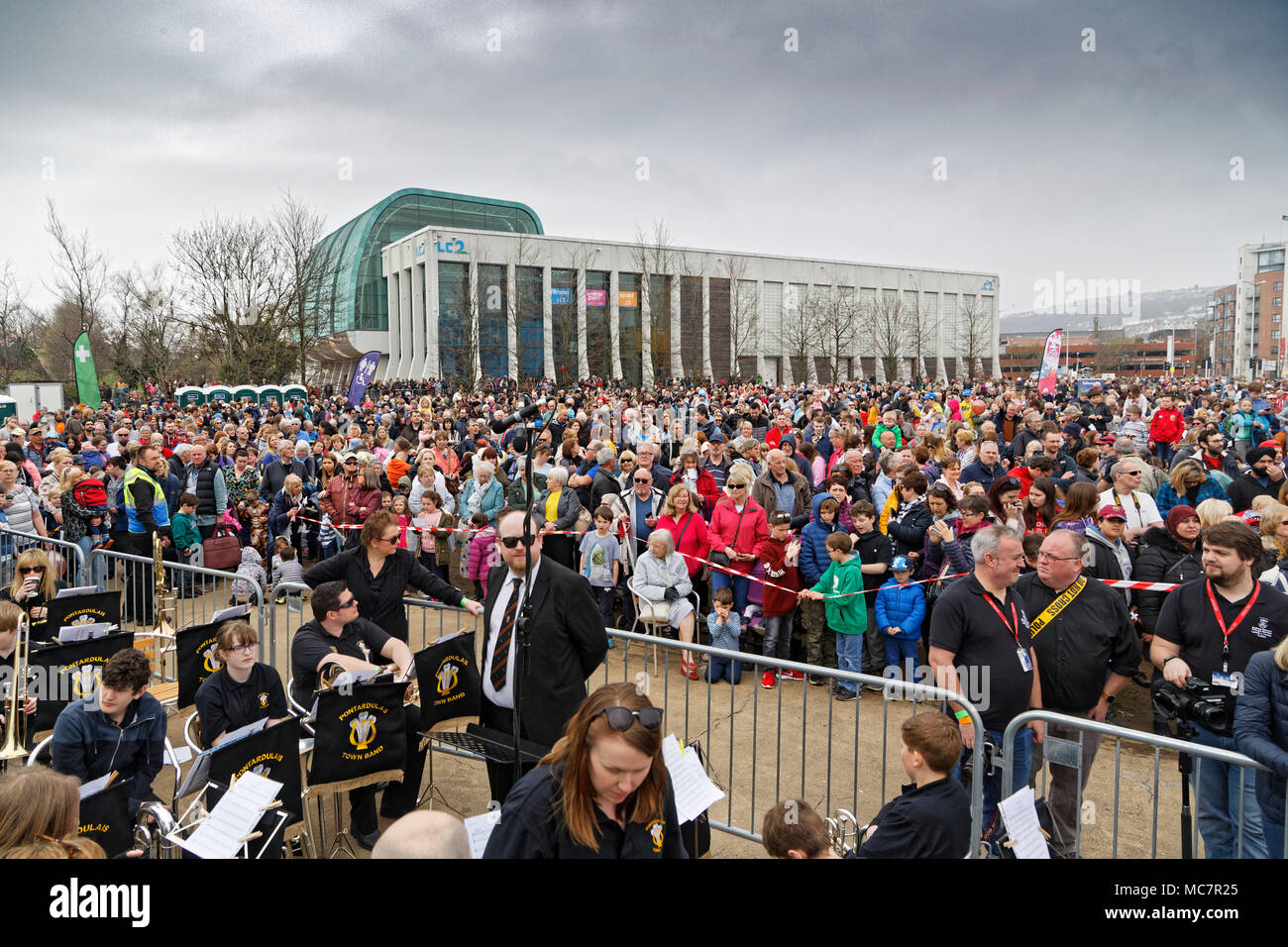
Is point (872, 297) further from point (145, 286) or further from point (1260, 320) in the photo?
point (1260, 320)

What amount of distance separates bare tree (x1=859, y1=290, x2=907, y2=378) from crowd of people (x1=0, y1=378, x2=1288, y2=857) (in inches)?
2026

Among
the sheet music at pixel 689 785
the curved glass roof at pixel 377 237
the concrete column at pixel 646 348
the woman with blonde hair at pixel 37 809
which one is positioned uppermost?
the curved glass roof at pixel 377 237

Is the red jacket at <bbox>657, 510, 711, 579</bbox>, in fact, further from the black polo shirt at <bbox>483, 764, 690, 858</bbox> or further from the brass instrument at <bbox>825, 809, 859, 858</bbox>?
the black polo shirt at <bbox>483, 764, 690, 858</bbox>

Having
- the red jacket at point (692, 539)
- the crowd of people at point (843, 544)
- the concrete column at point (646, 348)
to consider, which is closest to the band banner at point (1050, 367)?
the crowd of people at point (843, 544)

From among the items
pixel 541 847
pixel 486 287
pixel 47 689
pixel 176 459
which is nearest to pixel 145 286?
pixel 486 287

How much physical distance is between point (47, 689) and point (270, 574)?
5264mm

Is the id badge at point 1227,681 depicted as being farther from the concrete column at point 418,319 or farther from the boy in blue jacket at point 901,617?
the concrete column at point 418,319

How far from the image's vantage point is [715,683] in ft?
22.3

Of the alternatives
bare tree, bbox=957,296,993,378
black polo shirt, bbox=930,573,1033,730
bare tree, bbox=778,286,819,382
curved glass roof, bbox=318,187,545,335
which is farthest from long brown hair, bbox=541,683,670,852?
bare tree, bbox=957,296,993,378

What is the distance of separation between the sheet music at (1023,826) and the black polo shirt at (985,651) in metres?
1.03

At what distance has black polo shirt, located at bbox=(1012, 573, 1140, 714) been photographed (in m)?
4.29

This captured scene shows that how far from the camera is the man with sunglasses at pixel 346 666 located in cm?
453

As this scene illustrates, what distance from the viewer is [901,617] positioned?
21.5 ft

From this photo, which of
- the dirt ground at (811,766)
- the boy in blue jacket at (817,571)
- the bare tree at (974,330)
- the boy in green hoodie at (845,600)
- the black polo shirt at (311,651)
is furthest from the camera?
the bare tree at (974,330)
